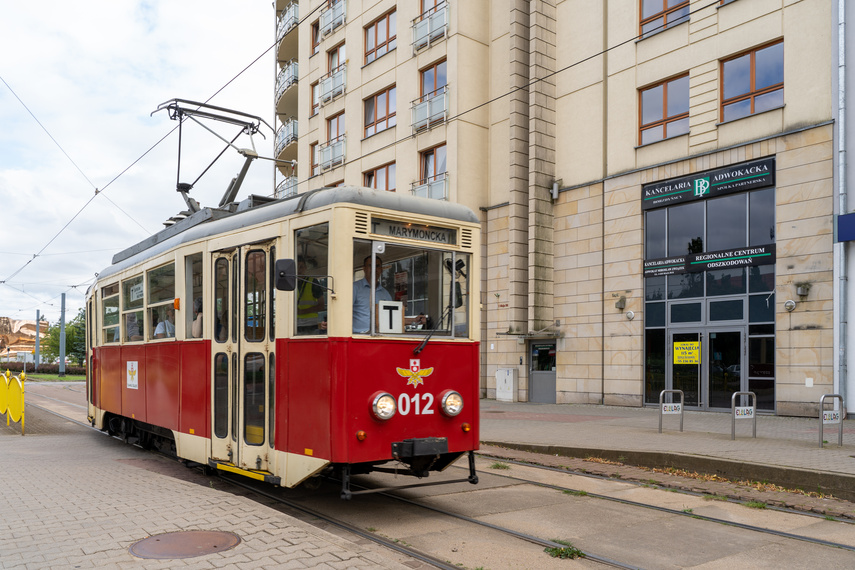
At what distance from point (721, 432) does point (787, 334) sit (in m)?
4.92

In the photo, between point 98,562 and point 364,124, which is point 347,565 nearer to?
point 98,562

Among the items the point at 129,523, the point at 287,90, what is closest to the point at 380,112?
the point at 287,90

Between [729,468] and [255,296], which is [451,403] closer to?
[255,296]

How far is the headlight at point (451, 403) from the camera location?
725 cm

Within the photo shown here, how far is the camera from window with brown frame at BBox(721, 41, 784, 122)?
58.9 ft

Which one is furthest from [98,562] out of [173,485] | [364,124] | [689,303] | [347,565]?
[364,124]

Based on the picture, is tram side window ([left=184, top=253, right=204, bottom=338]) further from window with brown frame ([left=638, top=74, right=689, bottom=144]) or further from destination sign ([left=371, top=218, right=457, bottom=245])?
window with brown frame ([left=638, top=74, right=689, bottom=144])

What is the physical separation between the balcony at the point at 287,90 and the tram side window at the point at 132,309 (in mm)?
27485

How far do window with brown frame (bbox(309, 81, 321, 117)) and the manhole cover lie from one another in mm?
30298

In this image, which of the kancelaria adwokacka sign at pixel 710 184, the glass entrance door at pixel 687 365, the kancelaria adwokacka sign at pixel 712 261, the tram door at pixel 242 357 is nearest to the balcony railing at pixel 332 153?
the kancelaria adwokacka sign at pixel 710 184

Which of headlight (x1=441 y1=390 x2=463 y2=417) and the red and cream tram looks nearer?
the red and cream tram

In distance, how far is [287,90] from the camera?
37875 mm

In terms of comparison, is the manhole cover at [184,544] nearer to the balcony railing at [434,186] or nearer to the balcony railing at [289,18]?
the balcony railing at [434,186]

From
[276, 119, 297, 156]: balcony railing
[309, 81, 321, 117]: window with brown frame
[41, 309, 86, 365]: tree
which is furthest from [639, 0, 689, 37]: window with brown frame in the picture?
[41, 309, 86, 365]: tree
